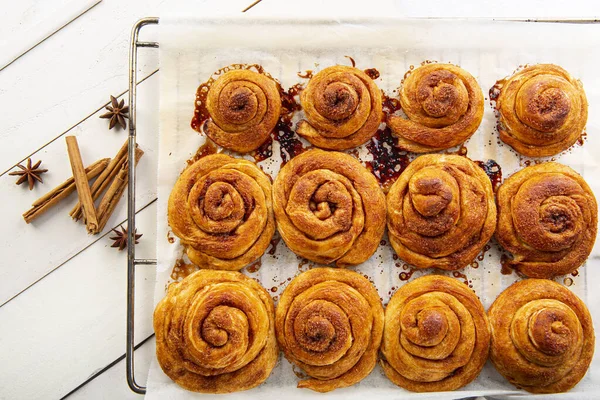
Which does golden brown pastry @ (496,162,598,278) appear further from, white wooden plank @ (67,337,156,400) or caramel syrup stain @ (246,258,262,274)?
white wooden plank @ (67,337,156,400)

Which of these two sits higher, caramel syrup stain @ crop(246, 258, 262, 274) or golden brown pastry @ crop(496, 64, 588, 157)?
golden brown pastry @ crop(496, 64, 588, 157)

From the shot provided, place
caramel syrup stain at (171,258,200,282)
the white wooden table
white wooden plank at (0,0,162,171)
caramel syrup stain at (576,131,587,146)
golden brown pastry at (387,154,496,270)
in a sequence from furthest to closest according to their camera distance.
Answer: white wooden plank at (0,0,162,171) → the white wooden table → caramel syrup stain at (576,131,587,146) → caramel syrup stain at (171,258,200,282) → golden brown pastry at (387,154,496,270)

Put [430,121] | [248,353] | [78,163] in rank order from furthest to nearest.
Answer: [78,163], [430,121], [248,353]

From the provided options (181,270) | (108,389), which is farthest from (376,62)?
(108,389)

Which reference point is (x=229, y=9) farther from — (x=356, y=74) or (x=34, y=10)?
(x=34, y=10)

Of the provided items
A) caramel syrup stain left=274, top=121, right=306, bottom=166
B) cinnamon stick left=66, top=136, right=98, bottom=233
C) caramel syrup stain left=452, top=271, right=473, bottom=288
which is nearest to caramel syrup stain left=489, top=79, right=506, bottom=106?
caramel syrup stain left=452, top=271, right=473, bottom=288

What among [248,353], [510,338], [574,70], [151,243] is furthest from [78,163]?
[574,70]
